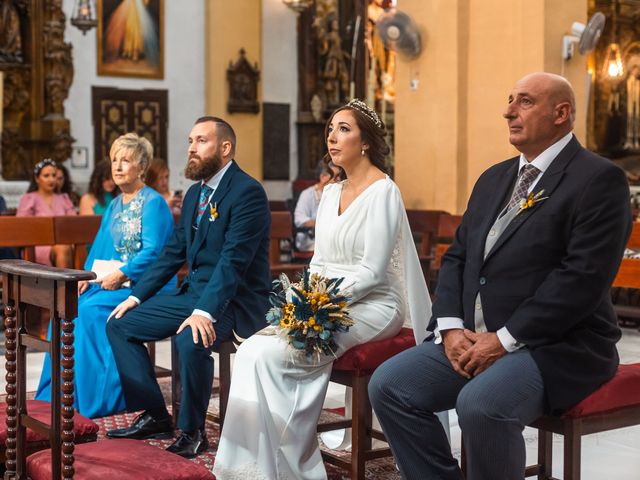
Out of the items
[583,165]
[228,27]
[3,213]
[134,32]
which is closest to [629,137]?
[228,27]

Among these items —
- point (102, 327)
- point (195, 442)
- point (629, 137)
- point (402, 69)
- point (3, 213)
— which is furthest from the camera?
point (629, 137)

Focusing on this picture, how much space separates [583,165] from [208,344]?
75.5 inches

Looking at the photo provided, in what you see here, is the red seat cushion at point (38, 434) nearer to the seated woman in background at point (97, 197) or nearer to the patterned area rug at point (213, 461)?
the patterned area rug at point (213, 461)

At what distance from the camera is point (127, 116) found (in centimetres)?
1462

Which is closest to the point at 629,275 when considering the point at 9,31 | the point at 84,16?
the point at 84,16

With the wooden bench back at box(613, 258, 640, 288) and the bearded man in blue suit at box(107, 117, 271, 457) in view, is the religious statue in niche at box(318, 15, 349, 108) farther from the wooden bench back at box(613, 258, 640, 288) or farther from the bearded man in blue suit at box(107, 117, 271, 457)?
the bearded man in blue suit at box(107, 117, 271, 457)

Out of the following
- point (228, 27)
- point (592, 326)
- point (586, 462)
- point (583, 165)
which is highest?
point (228, 27)

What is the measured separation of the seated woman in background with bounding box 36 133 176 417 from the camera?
548 cm

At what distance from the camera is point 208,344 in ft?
15.0

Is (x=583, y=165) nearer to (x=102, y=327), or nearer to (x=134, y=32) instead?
(x=102, y=327)

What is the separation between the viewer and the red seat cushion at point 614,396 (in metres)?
3.39

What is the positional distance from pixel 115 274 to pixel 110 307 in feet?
0.65

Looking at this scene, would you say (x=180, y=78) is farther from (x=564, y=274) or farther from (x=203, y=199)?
(x=564, y=274)

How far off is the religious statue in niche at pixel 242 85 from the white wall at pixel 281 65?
424 millimetres
